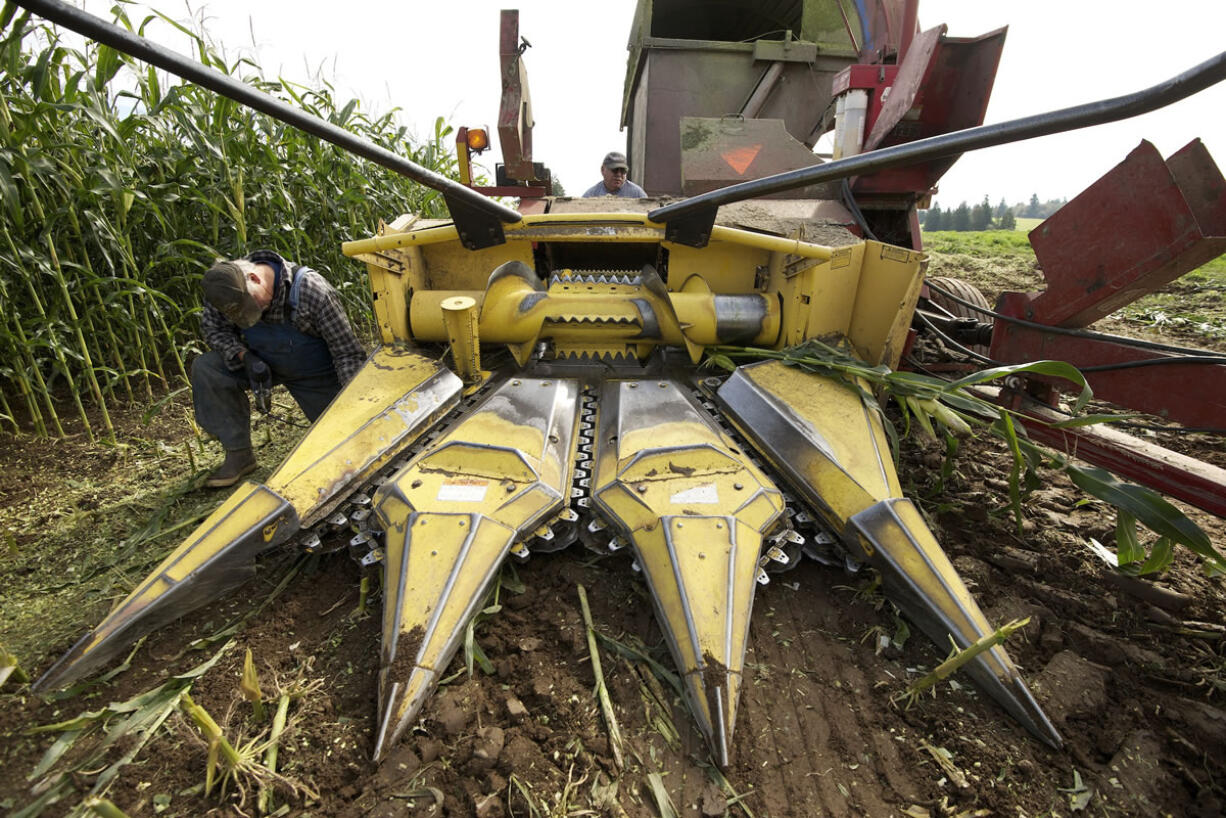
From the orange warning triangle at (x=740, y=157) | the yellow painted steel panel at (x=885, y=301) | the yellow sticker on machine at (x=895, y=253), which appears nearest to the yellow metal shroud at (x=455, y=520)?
the yellow painted steel panel at (x=885, y=301)

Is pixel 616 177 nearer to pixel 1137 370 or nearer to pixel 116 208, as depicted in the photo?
pixel 116 208

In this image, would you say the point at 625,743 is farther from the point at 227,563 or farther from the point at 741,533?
the point at 227,563

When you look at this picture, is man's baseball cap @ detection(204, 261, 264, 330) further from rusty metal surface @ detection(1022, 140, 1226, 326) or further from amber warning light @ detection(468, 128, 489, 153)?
rusty metal surface @ detection(1022, 140, 1226, 326)

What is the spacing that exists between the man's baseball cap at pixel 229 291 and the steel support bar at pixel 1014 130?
2.08 metres

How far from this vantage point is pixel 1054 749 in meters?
1.36

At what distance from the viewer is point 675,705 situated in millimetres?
1438

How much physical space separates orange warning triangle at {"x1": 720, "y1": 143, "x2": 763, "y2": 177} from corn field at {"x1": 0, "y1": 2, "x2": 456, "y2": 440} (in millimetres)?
2876

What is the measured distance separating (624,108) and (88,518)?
21.6 ft

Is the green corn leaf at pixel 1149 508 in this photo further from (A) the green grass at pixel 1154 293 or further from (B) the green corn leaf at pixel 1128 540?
(A) the green grass at pixel 1154 293

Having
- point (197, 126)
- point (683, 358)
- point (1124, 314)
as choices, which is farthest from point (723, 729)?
point (1124, 314)

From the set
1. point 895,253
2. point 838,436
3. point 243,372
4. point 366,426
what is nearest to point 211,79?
point 366,426

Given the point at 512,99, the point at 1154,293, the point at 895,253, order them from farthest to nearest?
the point at 1154,293
the point at 512,99
the point at 895,253

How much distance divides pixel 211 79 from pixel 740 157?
2.80m

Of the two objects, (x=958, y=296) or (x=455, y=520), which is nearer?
(x=455, y=520)
